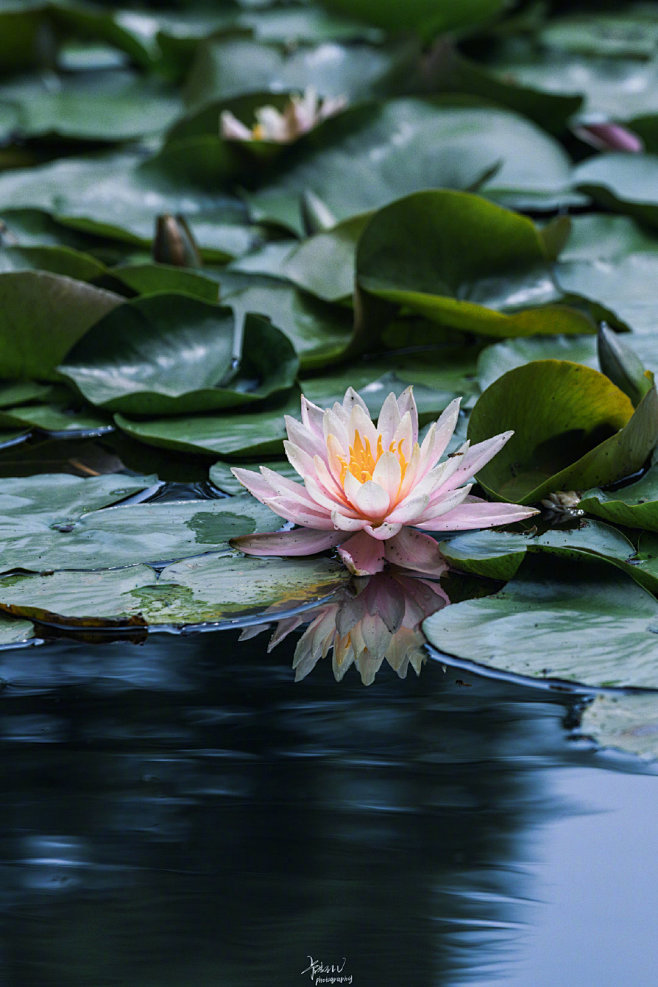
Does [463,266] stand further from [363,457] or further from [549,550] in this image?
[549,550]

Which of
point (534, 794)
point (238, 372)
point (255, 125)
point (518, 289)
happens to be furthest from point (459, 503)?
point (255, 125)

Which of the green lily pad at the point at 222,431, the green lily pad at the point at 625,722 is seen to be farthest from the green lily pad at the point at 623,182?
the green lily pad at the point at 625,722

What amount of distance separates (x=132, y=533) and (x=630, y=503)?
0.59 meters

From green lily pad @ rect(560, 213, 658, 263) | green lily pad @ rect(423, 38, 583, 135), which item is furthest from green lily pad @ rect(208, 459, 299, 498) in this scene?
green lily pad @ rect(423, 38, 583, 135)

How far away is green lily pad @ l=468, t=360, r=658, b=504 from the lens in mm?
1295

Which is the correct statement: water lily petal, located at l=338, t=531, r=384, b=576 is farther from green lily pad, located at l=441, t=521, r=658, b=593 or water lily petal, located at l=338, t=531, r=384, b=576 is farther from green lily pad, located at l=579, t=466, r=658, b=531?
green lily pad, located at l=579, t=466, r=658, b=531

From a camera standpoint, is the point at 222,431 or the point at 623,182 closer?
the point at 222,431

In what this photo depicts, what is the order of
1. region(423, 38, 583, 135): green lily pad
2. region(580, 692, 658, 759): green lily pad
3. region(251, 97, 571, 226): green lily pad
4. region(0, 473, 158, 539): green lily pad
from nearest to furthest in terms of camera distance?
region(580, 692, 658, 759): green lily pad, region(0, 473, 158, 539): green lily pad, region(251, 97, 571, 226): green lily pad, region(423, 38, 583, 135): green lily pad

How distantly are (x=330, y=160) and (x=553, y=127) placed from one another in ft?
2.43

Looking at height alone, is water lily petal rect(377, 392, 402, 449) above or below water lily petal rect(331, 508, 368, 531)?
above

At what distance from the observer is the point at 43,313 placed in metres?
1.73

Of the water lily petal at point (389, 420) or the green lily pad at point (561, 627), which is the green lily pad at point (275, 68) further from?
the green lily pad at point (561, 627)

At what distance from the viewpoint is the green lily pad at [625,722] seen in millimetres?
891

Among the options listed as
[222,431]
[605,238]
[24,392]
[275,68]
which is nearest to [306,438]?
[222,431]
